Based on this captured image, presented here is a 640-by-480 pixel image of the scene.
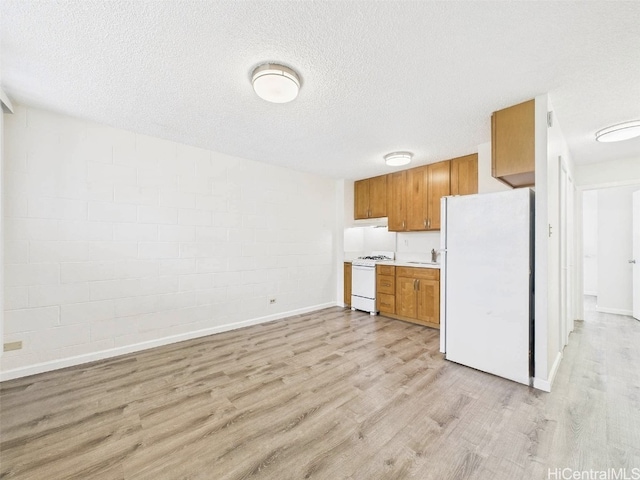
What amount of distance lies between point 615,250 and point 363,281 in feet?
14.6

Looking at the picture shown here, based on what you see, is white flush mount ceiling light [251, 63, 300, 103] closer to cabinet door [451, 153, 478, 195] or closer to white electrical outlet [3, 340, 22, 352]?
cabinet door [451, 153, 478, 195]

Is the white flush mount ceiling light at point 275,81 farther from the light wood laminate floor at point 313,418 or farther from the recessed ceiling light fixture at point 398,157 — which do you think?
the light wood laminate floor at point 313,418

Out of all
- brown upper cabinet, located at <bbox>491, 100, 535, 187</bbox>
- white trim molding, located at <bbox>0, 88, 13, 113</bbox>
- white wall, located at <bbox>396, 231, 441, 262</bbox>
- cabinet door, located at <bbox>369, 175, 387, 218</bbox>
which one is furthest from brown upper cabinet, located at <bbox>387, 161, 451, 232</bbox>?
white trim molding, located at <bbox>0, 88, 13, 113</bbox>

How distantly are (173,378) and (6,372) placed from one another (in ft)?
4.83

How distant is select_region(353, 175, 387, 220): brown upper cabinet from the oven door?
106 cm

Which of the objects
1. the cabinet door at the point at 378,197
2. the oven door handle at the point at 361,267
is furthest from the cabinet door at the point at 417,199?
the oven door handle at the point at 361,267

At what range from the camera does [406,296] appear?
4.17 meters

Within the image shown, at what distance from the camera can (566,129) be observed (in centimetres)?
294

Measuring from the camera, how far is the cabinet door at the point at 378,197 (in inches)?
194

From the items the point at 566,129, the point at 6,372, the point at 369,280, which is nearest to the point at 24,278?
the point at 6,372

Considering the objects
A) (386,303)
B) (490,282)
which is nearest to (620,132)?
(490,282)

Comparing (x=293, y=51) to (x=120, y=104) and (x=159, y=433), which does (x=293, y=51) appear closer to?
(x=120, y=104)

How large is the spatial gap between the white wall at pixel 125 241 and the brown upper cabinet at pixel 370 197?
1611mm

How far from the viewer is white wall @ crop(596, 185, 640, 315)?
180 inches
